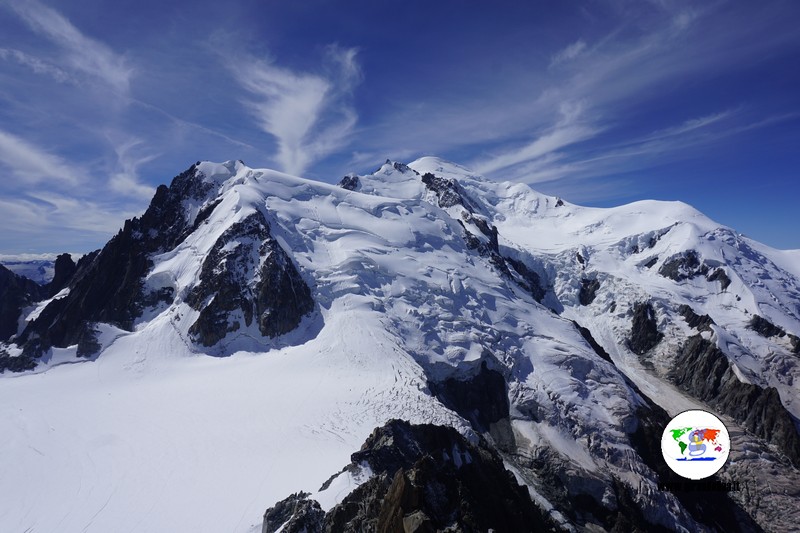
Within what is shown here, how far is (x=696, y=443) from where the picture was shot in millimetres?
14773

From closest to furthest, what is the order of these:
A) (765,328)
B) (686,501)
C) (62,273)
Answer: (686,501)
(765,328)
(62,273)

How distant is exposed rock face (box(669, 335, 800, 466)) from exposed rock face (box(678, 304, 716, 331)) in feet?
9.92

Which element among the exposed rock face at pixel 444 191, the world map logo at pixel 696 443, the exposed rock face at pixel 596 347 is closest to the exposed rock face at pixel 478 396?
the exposed rock face at pixel 596 347

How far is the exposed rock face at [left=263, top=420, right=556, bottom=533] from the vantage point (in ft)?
68.6

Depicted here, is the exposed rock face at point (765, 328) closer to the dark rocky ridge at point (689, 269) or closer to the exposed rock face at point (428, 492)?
the dark rocky ridge at point (689, 269)

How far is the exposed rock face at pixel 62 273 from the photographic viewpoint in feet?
354

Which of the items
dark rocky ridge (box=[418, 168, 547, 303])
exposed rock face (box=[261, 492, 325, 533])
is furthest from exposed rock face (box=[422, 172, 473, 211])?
exposed rock face (box=[261, 492, 325, 533])

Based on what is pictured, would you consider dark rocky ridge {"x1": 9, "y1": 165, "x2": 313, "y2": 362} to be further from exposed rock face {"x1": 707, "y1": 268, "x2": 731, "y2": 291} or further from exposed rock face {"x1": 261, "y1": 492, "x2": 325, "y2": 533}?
exposed rock face {"x1": 707, "y1": 268, "x2": 731, "y2": 291}

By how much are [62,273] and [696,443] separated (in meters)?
128

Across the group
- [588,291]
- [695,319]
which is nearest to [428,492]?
[695,319]

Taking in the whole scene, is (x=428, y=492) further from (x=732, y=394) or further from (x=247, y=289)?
(x=732, y=394)

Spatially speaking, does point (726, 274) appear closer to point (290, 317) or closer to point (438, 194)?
point (438, 194)

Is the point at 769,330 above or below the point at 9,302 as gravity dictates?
above

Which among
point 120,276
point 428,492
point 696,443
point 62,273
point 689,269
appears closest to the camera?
point 696,443
